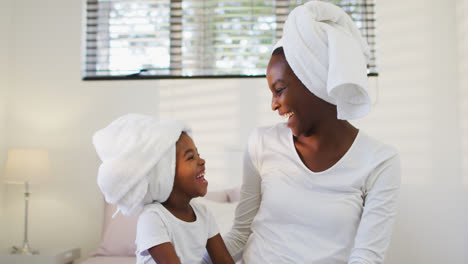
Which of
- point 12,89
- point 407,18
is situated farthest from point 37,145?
point 407,18

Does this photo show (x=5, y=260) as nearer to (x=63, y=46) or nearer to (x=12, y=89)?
(x=12, y=89)

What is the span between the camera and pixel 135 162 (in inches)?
44.5

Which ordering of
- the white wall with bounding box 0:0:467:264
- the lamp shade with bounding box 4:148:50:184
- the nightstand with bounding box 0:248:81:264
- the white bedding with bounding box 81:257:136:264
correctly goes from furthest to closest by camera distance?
the white wall with bounding box 0:0:467:264, the lamp shade with bounding box 4:148:50:184, the nightstand with bounding box 0:248:81:264, the white bedding with bounding box 81:257:136:264

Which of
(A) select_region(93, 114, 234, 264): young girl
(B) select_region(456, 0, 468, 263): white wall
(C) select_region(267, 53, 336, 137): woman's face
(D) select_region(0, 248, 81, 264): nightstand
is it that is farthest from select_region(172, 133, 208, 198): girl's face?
(B) select_region(456, 0, 468, 263): white wall

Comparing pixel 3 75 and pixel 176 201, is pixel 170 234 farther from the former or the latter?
pixel 3 75

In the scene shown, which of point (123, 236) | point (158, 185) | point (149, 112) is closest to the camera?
point (158, 185)

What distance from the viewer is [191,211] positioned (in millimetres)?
1287

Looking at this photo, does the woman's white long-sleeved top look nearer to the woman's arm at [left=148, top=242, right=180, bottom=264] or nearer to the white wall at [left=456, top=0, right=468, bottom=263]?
the woman's arm at [left=148, top=242, right=180, bottom=264]

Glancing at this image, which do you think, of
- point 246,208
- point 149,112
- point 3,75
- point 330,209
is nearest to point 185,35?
point 149,112

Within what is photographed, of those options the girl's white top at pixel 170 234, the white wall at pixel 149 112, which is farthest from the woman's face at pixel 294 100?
the white wall at pixel 149 112

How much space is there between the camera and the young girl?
1.11 m

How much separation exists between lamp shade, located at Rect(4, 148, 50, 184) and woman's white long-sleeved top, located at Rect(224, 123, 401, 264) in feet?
7.77

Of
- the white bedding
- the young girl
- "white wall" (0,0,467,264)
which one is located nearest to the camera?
the young girl

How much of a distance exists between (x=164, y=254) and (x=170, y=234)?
72 mm
